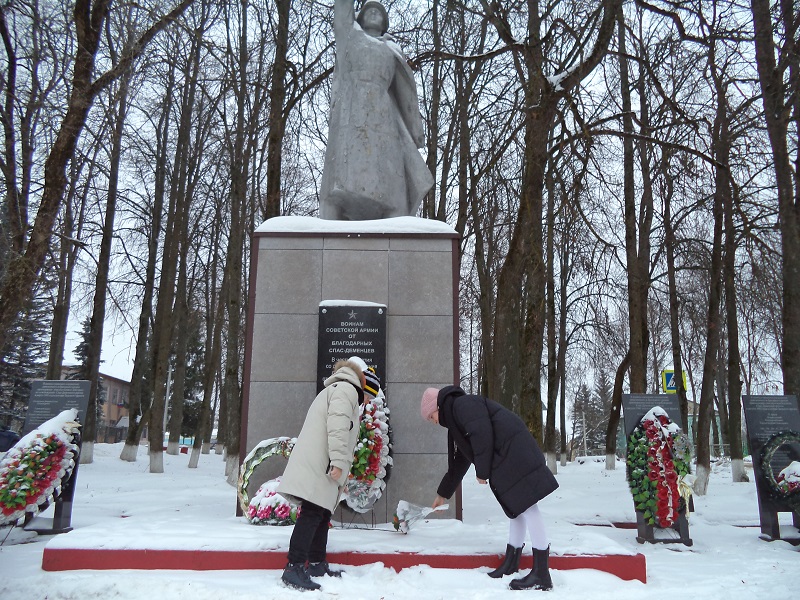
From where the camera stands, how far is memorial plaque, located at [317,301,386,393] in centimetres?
599

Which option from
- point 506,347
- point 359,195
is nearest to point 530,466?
point 359,195

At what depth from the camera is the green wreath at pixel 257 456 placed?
17.5ft

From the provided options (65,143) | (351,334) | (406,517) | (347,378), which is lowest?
(406,517)

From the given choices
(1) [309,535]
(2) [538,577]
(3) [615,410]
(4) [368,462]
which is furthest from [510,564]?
(3) [615,410]

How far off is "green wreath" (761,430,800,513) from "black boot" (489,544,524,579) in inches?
147

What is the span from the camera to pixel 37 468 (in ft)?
18.6

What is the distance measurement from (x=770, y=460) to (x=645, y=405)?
1.35m

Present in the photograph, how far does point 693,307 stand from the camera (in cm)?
1594

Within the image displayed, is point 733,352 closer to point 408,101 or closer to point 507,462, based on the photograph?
point 408,101

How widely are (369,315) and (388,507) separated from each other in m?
1.74

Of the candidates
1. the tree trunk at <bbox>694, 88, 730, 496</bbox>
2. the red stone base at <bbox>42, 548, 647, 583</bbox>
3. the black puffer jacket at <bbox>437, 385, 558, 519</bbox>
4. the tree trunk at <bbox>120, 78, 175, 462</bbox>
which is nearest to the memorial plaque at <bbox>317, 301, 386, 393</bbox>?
the black puffer jacket at <bbox>437, 385, 558, 519</bbox>

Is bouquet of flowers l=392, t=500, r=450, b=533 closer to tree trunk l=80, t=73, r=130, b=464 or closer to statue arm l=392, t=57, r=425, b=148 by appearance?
statue arm l=392, t=57, r=425, b=148

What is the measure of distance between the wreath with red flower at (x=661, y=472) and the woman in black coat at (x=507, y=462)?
95.8 inches

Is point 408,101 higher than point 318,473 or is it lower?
higher
